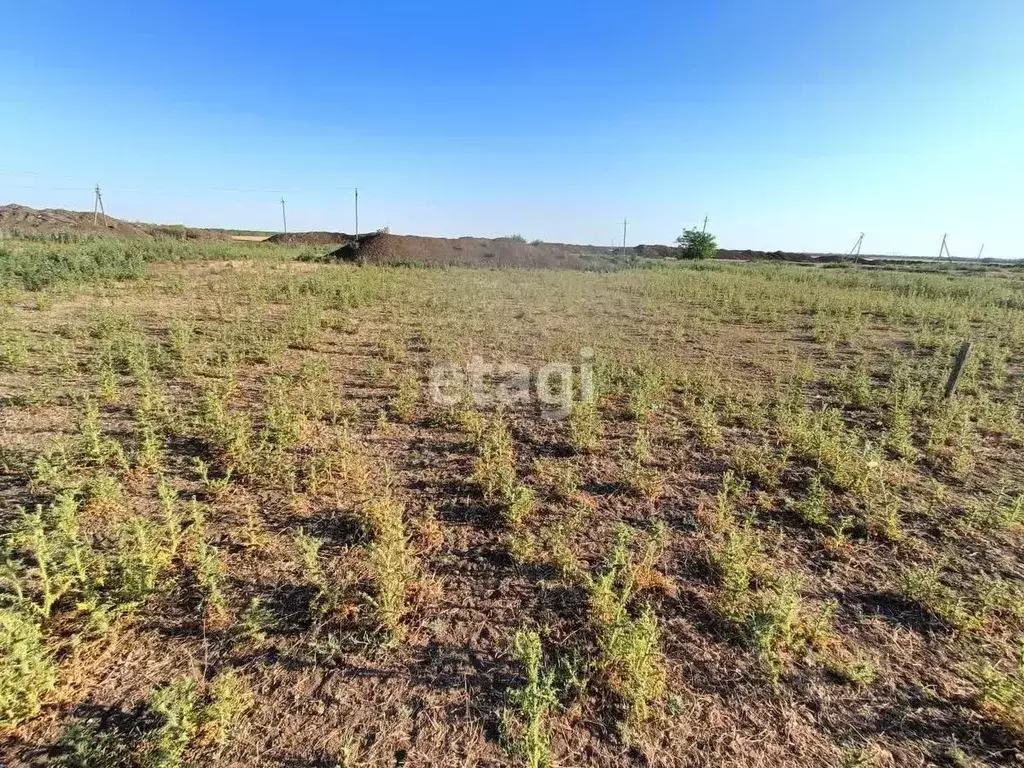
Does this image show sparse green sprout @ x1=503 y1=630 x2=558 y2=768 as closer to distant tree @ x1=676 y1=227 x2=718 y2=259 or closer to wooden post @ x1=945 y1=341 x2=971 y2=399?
wooden post @ x1=945 y1=341 x2=971 y2=399

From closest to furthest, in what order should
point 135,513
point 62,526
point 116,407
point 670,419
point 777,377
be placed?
point 62,526 → point 135,513 → point 116,407 → point 670,419 → point 777,377

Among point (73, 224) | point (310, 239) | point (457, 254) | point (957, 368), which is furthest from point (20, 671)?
point (310, 239)

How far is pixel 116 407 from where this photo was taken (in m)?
4.76

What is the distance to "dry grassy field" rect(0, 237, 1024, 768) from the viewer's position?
195 cm

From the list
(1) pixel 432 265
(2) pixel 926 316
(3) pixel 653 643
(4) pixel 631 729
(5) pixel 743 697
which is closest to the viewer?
(4) pixel 631 729

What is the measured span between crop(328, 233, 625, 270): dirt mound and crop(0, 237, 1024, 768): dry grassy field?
20.5m

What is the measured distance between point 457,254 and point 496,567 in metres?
27.5

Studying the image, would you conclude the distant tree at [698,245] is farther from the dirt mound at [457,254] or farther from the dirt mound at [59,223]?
the dirt mound at [59,223]

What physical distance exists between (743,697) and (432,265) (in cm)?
2450

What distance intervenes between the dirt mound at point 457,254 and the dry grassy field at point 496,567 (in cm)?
2048

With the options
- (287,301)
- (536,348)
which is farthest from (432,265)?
(536,348)

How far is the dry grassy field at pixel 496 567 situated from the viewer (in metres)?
1.95

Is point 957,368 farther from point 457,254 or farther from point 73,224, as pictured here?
point 73,224

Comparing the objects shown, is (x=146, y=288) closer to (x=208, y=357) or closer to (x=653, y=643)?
(x=208, y=357)
